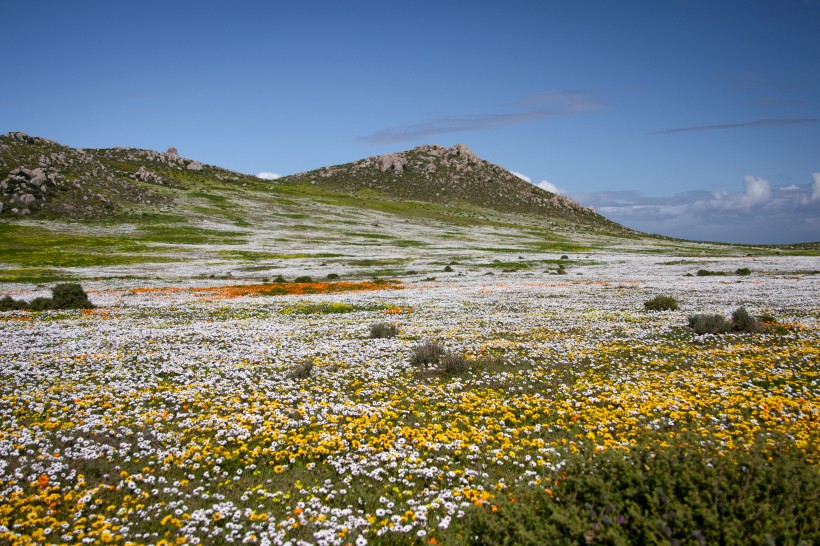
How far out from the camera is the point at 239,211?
477ft

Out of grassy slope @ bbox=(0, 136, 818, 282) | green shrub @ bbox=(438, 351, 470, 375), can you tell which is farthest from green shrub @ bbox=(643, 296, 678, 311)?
grassy slope @ bbox=(0, 136, 818, 282)

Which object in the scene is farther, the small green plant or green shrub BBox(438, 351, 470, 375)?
green shrub BBox(438, 351, 470, 375)

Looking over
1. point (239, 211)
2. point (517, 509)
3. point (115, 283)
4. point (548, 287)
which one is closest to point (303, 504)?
point (517, 509)

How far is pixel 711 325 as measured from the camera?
21.1 metres

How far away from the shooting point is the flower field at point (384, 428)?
692 cm

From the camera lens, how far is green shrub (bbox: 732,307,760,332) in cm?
2073

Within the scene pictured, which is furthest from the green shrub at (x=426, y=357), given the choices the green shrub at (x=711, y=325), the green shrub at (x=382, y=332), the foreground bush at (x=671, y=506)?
the green shrub at (x=711, y=325)

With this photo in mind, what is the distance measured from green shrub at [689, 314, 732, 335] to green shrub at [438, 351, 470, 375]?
12119mm

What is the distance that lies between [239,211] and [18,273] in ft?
300

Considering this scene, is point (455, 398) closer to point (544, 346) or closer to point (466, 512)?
point (466, 512)

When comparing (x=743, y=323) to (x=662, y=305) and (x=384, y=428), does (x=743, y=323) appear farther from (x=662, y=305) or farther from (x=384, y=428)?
(x=384, y=428)

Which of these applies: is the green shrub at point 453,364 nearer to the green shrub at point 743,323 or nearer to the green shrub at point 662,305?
the green shrub at point 743,323

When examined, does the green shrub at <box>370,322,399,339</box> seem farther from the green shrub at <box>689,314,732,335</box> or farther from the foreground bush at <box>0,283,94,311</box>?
the foreground bush at <box>0,283,94,311</box>

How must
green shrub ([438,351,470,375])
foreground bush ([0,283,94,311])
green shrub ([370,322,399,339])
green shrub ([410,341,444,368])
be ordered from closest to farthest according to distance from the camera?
green shrub ([438,351,470,375])
green shrub ([410,341,444,368])
green shrub ([370,322,399,339])
foreground bush ([0,283,94,311])
